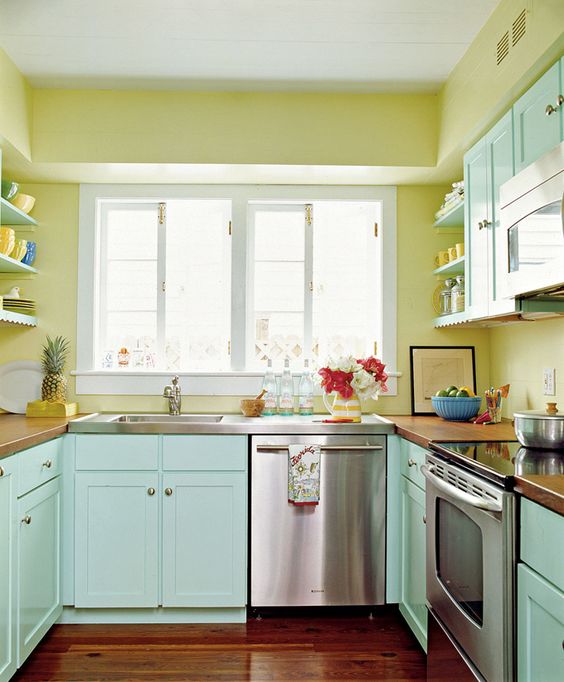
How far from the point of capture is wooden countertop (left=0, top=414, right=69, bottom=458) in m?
2.09

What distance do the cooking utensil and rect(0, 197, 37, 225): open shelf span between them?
245 centimetres

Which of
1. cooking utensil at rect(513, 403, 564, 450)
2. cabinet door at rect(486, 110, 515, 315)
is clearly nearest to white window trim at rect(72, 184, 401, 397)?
cabinet door at rect(486, 110, 515, 315)

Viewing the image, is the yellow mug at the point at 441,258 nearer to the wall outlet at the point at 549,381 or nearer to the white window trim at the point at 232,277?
the white window trim at the point at 232,277

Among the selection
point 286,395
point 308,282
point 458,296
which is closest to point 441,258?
point 458,296

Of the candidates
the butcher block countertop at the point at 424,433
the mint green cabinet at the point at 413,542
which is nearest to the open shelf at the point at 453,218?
the butcher block countertop at the point at 424,433

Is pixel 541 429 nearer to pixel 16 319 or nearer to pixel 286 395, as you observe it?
pixel 286 395

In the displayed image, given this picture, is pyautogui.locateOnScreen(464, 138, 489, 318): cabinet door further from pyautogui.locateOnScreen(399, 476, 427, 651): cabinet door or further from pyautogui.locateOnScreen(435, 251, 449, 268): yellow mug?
pyautogui.locateOnScreen(399, 476, 427, 651): cabinet door

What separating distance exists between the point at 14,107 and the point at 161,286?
1.13m

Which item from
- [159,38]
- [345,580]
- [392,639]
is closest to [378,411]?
[345,580]

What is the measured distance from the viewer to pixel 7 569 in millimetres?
2055

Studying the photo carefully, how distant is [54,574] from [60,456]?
1.62 feet

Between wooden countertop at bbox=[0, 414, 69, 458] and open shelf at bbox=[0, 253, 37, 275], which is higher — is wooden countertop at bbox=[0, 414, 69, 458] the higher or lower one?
the lower one

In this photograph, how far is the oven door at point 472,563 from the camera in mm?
1509

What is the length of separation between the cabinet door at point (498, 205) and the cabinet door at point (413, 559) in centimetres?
81
